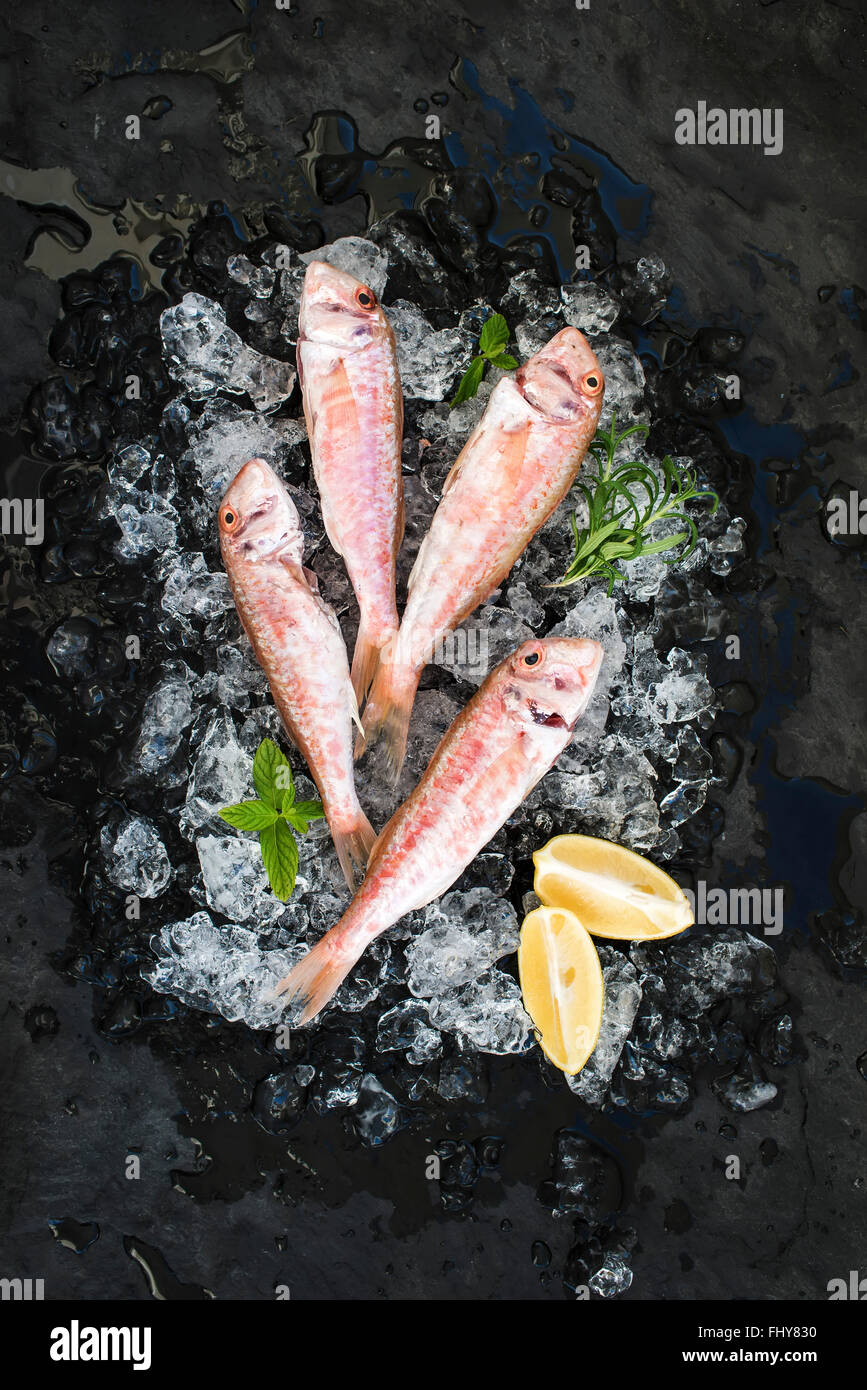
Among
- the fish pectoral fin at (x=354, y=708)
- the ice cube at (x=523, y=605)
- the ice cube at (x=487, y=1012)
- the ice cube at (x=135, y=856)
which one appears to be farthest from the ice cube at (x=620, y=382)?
the ice cube at (x=135, y=856)

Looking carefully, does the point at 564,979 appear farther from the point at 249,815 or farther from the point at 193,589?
the point at 193,589

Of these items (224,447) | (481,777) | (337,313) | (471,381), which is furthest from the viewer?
(224,447)

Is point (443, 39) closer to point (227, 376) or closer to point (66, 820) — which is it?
point (227, 376)

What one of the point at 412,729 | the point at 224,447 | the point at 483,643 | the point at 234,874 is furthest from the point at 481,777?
the point at 224,447

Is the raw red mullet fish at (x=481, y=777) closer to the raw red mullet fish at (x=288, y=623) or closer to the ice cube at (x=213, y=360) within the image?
the raw red mullet fish at (x=288, y=623)

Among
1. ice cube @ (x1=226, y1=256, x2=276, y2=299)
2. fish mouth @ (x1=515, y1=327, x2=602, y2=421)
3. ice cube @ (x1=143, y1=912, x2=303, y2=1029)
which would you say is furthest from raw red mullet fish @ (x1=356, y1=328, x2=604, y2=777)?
ice cube @ (x1=226, y1=256, x2=276, y2=299)

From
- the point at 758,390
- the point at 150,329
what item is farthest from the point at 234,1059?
the point at 758,390
